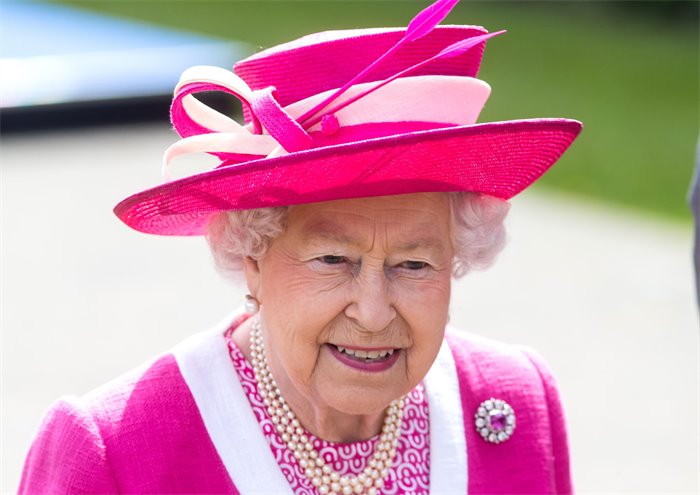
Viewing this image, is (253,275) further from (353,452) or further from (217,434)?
(353,452)

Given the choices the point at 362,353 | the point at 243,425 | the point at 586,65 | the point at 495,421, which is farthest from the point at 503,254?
the point at 586,65

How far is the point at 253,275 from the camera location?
8.96ft

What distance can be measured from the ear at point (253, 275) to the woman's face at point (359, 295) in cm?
4

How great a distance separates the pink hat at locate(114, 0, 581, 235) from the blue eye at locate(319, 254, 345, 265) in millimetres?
143

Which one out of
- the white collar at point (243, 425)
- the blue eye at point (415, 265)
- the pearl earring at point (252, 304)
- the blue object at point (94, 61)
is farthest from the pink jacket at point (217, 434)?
the blue object at point (94, 61)

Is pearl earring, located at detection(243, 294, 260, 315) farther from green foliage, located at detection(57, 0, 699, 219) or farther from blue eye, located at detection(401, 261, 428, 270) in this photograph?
green foliage, located at detection(57, 0, 699, 219)

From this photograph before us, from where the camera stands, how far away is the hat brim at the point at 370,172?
7.70 ft

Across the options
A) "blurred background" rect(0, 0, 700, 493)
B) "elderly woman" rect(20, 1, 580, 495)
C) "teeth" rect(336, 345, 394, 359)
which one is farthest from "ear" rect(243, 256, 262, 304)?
"blurred background" rect(0, 0, 700, 493)

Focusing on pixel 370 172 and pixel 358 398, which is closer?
pixel 370 172

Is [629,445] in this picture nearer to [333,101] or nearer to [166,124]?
[333,101]

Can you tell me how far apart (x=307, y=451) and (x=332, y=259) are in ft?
1.55

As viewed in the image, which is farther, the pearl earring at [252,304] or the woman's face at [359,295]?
the pearl earring at [252,304]

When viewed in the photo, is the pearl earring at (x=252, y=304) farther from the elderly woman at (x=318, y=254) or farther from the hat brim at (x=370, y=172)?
the hat brim at (x=370, y=172)

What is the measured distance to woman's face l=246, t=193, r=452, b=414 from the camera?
8.43 ft
